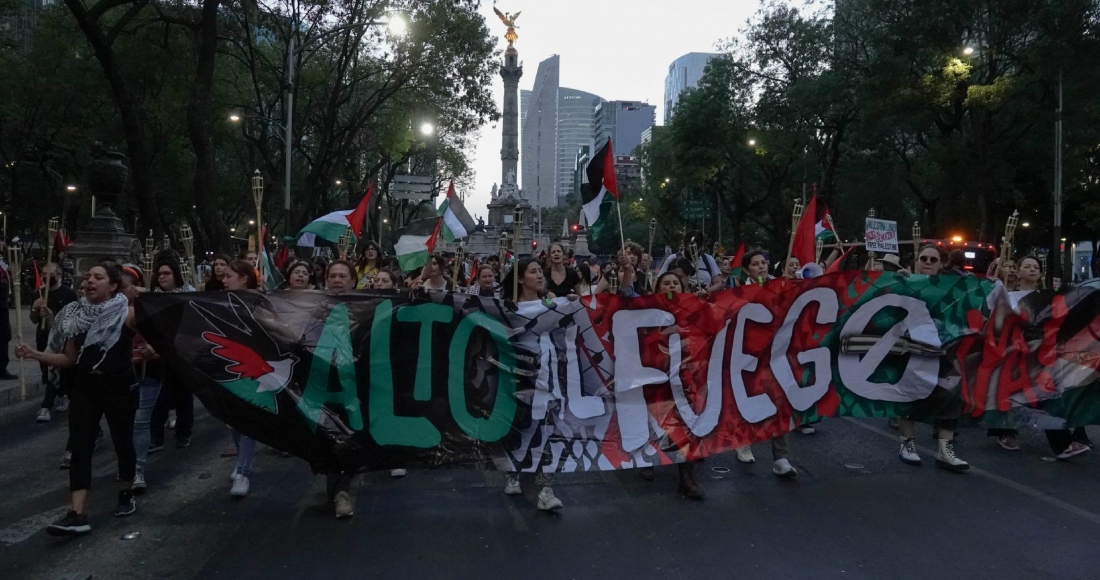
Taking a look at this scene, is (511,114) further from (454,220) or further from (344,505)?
(344,505)

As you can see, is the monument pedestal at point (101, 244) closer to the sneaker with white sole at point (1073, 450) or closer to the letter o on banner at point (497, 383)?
the letter o on banner at point (497, 383)

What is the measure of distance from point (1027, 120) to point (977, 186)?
9.41ft

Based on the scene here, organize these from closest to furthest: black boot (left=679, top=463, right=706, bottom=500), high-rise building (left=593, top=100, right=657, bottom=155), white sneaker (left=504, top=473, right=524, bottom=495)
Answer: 1. black boot (left=679, top=463, right=706, bottom=500)
2. white sneaker (left=504, top=473, right=524, bottom=495)
3. high-rise building (left=593, top=100, right=657, bottom=155)

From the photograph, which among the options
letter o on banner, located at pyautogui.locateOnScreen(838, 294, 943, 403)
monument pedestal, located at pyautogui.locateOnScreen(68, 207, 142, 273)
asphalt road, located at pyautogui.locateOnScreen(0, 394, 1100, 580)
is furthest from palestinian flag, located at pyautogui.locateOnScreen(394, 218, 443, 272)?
monument pedestal, located at pyautogui.locateOnScreen(68, 207, 142, 273)

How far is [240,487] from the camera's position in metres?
5.48

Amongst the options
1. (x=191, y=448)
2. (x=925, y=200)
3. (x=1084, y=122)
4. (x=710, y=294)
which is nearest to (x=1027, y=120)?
(x=1084, y=122)

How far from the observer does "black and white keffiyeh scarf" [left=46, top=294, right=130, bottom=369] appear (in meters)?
4.82

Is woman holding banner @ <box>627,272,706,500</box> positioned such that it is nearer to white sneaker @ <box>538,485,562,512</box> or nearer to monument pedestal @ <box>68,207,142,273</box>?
white sneaker @ <box>538,485,562,512</box>

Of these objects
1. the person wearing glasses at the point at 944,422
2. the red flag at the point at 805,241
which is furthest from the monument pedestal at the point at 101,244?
the person wearing glasses at the point at 944,422

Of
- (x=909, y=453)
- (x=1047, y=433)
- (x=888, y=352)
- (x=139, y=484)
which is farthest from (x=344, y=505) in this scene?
(x=1047, y=433)

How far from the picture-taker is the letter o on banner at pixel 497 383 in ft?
17.4

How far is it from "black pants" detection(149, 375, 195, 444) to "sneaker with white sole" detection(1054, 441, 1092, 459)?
23.1 ft

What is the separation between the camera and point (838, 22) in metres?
28.6

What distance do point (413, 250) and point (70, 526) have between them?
17.7 feet
